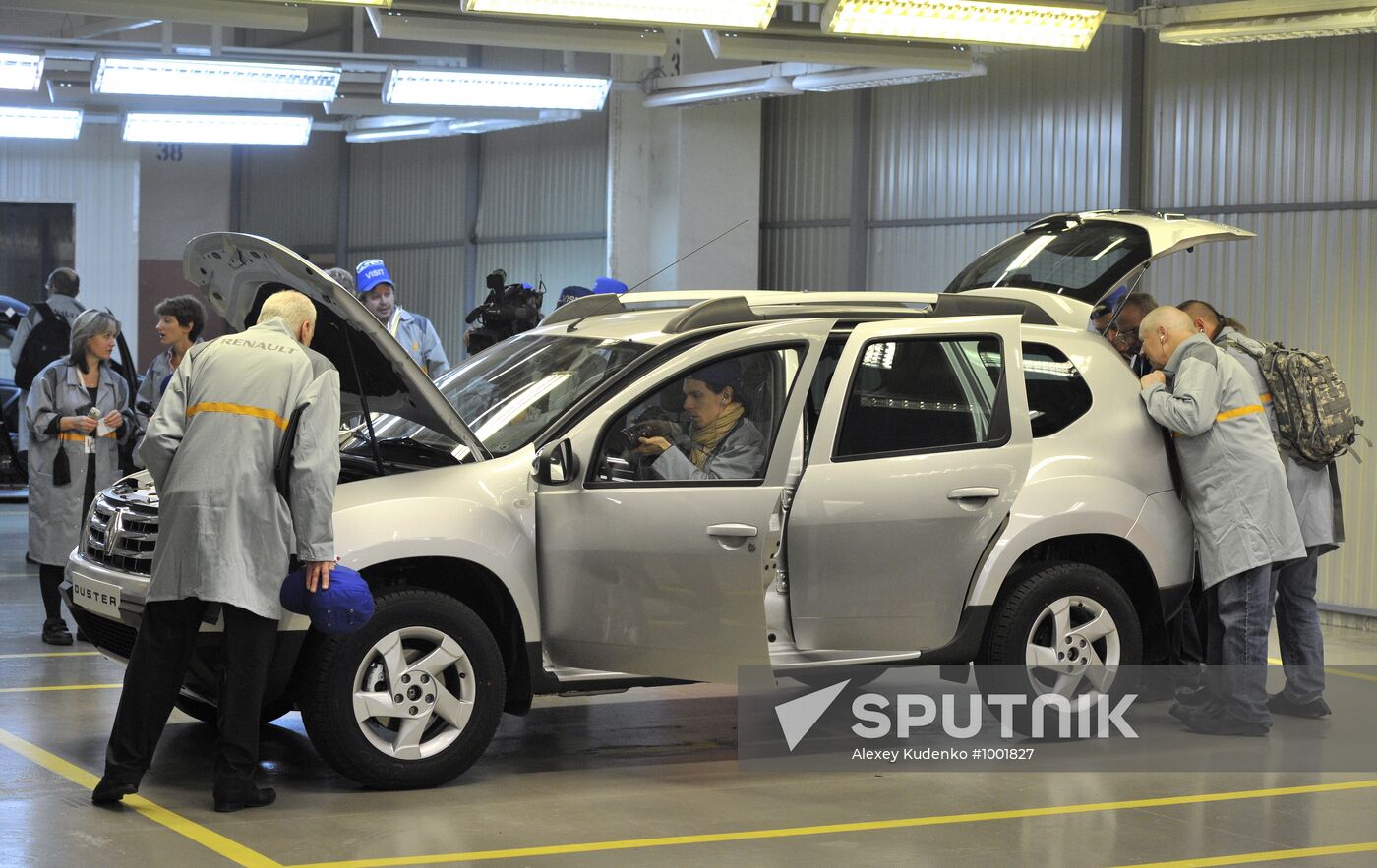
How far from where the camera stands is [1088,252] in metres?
8.21

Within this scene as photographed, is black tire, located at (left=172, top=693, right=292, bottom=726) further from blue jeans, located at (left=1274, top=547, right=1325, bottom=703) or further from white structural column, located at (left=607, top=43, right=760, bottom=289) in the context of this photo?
white structural column, located at (left=607, top=43, right=760, bottom=289)

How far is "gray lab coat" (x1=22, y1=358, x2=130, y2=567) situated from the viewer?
9297 mm

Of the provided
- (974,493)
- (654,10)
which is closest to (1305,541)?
(974,493)

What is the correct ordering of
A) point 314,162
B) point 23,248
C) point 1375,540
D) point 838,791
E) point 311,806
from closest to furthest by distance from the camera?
point 311,806
point 838,791
point 1375,540
point 23,248
point 314,162

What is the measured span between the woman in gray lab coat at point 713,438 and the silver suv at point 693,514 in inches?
0.7

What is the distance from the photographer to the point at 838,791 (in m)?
6.63

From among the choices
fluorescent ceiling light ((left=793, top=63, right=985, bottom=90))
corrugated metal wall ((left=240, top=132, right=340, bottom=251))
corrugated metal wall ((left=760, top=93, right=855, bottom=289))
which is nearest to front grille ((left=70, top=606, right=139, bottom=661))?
fluorescent ceiling light ((left=793, top=63, right=985, bottom=90))

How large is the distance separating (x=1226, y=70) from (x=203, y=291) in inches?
331

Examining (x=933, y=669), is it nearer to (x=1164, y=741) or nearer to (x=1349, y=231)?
(x=1164, y=741)

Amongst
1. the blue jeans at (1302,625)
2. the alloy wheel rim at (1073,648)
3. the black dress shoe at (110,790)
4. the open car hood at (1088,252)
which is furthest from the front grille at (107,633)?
the blue jeans at (1302,625)

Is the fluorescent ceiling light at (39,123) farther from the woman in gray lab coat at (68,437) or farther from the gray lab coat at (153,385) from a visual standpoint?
the woman in gray lab coat at (68,437)

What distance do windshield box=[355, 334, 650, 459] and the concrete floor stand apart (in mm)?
1341

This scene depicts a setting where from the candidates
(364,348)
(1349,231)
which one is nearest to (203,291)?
(364,348)

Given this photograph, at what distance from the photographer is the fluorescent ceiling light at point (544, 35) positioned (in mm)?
10219
